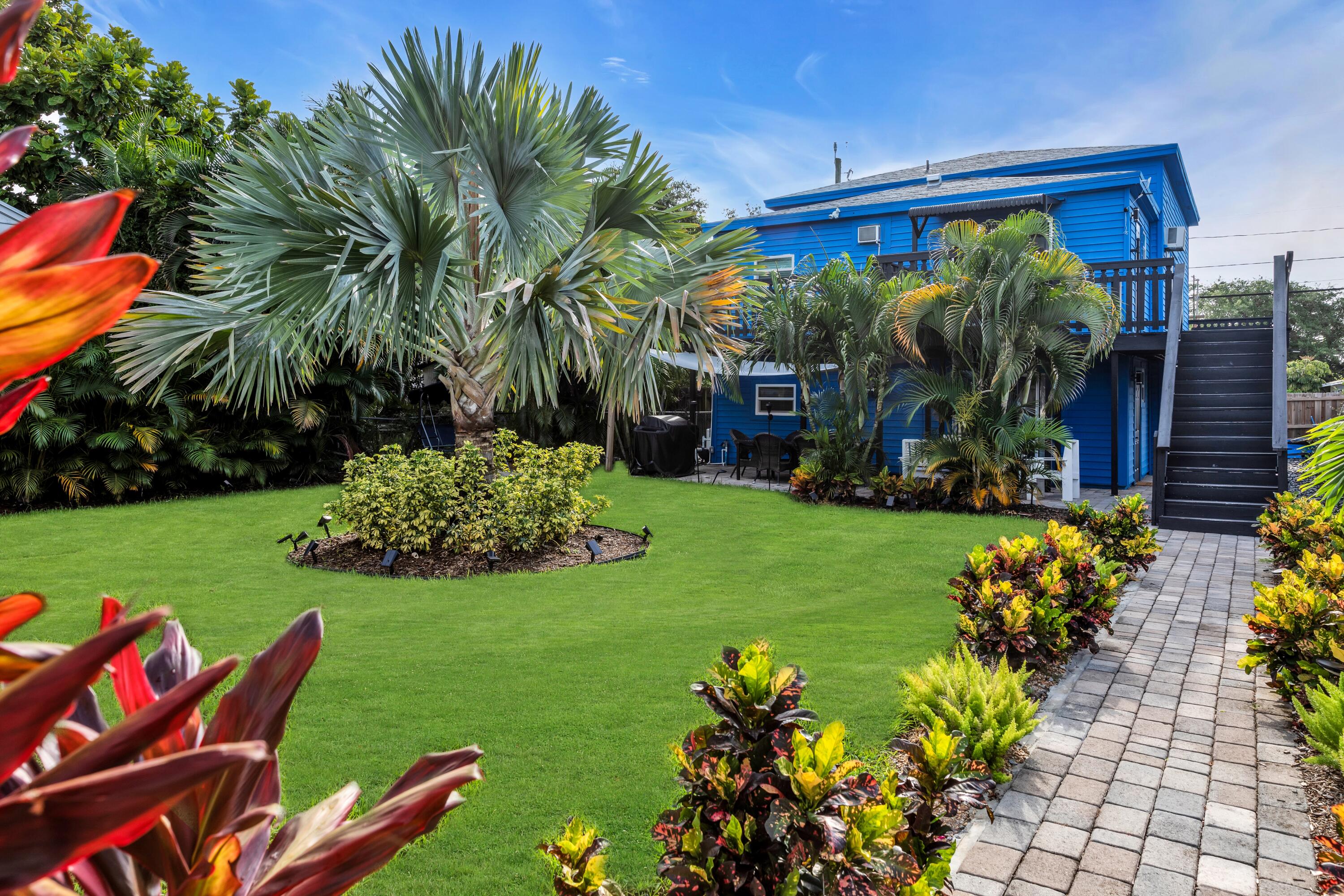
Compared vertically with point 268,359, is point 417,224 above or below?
above

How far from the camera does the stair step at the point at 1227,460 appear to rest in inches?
428

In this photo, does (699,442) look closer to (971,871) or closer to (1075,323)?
(1075,323)

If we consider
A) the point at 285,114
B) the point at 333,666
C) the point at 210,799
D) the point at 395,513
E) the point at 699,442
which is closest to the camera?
the point at 210,799

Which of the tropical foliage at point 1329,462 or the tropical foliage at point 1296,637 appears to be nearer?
the tropical foliage at point 1329,462

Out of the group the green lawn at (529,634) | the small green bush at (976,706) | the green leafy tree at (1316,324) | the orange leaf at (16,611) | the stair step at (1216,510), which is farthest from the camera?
the green leafy tree at (1316,324)

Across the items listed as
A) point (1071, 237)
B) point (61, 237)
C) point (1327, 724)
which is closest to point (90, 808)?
point (61, 237)

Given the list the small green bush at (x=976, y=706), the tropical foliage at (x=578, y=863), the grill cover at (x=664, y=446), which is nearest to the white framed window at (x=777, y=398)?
the grill cover at (x=664, y=446)

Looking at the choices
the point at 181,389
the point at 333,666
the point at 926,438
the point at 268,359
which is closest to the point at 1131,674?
the point at 333,666

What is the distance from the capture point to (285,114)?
1366 cm

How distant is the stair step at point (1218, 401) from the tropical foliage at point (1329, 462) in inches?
405

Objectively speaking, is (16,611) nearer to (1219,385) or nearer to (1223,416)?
(1223,416)

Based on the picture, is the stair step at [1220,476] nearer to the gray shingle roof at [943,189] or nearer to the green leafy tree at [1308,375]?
the gray shingle roof at [943,189]

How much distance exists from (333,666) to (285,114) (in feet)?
40.2

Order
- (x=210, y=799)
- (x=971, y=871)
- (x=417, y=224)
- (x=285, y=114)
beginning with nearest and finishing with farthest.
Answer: (x=210, y=799)
(x=971, y=871)
(x=417, y=224)
(x=285, y=114)
